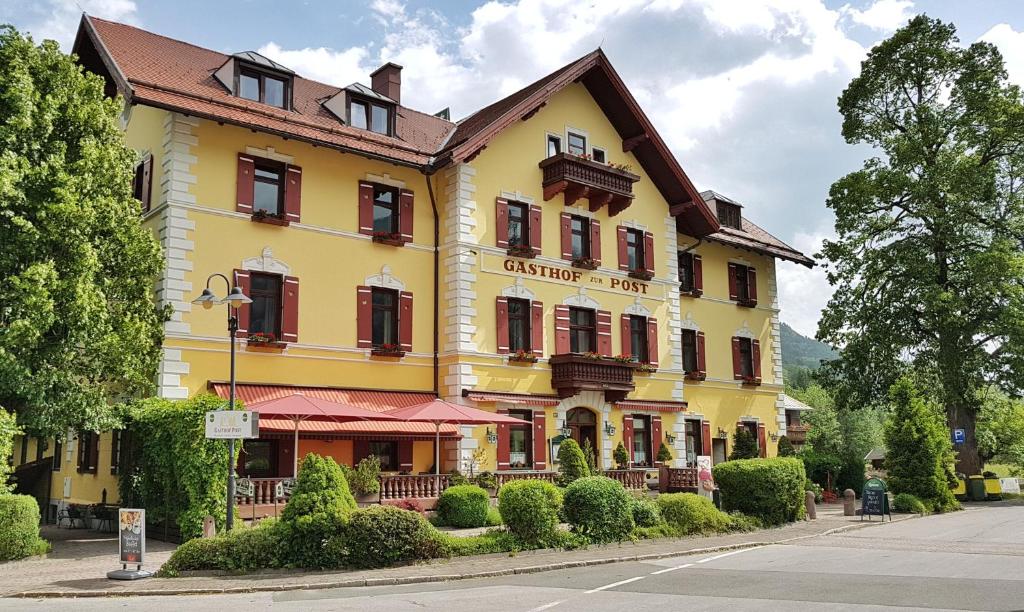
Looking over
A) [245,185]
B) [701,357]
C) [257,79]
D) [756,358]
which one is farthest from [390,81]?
[756,358]

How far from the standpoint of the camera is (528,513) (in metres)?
18.0

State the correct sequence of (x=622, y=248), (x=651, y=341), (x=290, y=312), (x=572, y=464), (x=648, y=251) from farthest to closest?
(x=648, y=251)
(x=651, y=341)
(x=622, y=248)
(x=290, y=312)
(x=572, y=464)

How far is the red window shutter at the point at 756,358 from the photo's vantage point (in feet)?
127

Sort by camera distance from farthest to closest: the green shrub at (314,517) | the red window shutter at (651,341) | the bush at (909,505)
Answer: the red window shutter at (651,341), the bush at (909,505), the green shrub at (314,517)

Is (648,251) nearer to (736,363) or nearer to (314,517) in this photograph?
(736,363)

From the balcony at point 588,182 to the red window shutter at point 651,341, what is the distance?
14.2 ft

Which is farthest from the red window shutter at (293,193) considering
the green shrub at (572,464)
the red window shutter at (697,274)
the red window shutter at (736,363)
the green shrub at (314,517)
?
the red window shutter at (736,363)

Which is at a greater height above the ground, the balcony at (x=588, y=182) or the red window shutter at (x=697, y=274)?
the balcony at (x=588, y=182)

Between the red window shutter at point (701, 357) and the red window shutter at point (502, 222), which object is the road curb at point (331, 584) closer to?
the red window shutter at point (502, 222)

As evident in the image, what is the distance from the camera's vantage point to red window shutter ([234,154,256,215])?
82.1 feet

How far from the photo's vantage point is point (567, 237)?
103 feet

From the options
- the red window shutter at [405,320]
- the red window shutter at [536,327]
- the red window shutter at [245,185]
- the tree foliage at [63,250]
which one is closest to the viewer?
the tree foliage at [63,250]

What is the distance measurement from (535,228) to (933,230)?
56.9 ft

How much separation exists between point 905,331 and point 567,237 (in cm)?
1562
